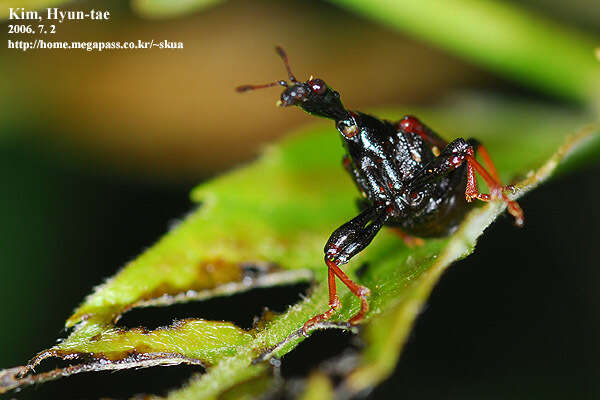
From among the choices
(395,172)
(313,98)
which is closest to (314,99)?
(313,98)

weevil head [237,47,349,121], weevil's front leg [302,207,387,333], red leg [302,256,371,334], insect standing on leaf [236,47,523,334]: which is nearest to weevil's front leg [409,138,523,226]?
insect standing on leaf [236,47,523,334]

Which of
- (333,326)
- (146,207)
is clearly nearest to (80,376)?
(333,326)

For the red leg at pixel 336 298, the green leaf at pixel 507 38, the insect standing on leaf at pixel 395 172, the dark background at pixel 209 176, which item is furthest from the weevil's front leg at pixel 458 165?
the green leaf at pixel 507 38

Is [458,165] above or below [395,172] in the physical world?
below

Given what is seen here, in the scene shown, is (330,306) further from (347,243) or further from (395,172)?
(395,172)

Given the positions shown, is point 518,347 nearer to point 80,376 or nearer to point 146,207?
point 80,376
